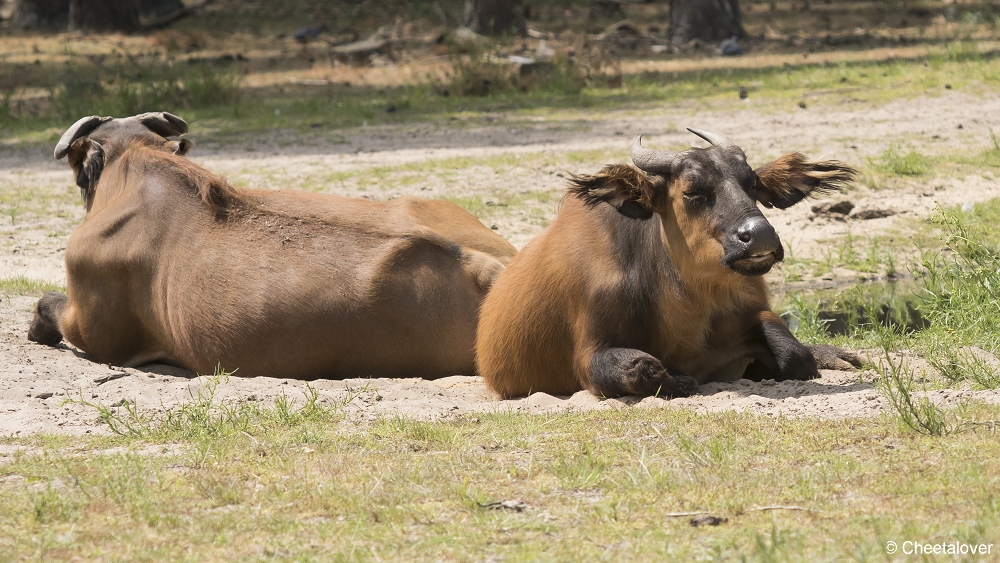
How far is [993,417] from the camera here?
17.4 feet

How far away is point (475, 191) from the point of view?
12.6 meters

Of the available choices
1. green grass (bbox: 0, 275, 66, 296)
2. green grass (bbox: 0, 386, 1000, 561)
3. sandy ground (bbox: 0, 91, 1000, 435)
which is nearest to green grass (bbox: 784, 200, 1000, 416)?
sandy ground (bbox: 0, 91, 1000, 435)

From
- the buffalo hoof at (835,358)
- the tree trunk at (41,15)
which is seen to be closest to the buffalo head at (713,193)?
the buffalo hoof at (835,358)

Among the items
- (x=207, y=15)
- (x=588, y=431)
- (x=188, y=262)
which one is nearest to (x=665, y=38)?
(x=207, y=15)

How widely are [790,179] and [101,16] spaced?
82.9 feet

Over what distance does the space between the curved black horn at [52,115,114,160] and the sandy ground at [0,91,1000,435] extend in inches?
51.6

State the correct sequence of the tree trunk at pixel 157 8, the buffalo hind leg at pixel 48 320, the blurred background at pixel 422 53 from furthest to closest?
the tree trunk at pixel 157 8, the blurred background at pixel 422 53, the buffalo hind leg at pixel 48 320

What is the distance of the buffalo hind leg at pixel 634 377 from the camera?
254 inches

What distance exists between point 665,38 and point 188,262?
792 inches

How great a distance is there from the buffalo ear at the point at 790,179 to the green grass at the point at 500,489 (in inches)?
58.6

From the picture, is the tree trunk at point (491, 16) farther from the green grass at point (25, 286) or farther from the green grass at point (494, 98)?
the green grass at point (25, 286)

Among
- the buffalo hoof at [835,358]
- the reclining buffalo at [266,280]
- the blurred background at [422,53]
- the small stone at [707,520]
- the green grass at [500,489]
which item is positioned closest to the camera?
the green grass at [500,489]

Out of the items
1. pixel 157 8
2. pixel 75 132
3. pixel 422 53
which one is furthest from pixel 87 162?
pixel 157 8

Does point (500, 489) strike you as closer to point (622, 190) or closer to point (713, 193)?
point (713, 193)
